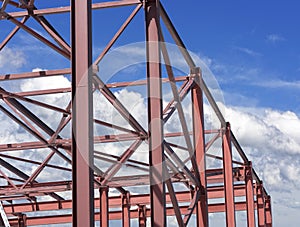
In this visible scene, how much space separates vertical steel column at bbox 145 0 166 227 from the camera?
1196cm

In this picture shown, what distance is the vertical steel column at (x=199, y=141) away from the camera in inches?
699

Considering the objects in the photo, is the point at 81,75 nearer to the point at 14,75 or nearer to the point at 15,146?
the point at 14,75

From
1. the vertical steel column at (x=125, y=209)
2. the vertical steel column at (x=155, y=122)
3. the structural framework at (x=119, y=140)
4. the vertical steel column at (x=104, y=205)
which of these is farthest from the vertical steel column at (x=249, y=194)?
the vertical steel column at (x=155, y=122)

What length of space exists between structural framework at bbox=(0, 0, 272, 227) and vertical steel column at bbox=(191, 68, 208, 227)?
3cm

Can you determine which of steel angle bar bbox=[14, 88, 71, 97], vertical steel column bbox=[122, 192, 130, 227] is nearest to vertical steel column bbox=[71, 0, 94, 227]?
steel angle bar bbox=[14, 88, 71, 97]

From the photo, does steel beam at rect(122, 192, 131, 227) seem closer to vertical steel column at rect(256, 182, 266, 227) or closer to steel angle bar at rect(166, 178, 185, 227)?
vertical steel column at rect(256, 182, 266, 227)

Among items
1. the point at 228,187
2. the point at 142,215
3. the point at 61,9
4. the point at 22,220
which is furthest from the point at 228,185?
the point at 22,220

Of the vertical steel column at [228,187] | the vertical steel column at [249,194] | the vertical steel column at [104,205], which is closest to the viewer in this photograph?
the vertical steel column at [228,187]

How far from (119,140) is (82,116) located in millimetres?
11409

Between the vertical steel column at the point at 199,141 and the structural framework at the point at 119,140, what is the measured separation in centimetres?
3

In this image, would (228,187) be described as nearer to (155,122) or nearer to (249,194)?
(249,194)

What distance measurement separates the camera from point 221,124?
23297 millimetres

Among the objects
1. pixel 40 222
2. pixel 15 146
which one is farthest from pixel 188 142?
pixel 40 222

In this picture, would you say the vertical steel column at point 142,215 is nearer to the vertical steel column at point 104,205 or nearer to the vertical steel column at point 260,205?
the vertical steel column at point 104,205
